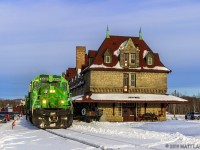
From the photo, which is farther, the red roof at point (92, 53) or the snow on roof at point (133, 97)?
the red roof at point (92, 53)

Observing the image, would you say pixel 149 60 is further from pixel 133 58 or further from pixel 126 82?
pixel 126 82

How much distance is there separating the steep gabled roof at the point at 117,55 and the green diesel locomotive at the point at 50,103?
17.3m

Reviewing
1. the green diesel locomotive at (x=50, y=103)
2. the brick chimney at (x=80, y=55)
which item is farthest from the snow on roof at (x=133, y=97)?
the green diesel locomotive at (x=50, y=103)

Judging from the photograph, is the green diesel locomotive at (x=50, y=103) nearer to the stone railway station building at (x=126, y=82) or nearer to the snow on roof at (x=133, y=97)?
the snow on roof at (x=133, y=97)

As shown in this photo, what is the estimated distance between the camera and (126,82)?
4741 cm

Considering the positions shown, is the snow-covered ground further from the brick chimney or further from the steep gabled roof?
the brick chimney

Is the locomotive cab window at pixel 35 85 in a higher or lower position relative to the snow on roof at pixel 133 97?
higher

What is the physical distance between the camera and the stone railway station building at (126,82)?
46000mm

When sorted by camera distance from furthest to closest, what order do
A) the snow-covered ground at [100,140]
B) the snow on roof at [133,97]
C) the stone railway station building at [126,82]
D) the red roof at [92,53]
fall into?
the red roof at [92,53], the stone railway station building at [126,82], the snow on roof at [133,97], the snow-covered ground at [100,140]

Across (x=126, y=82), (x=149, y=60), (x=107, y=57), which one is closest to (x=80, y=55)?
(x=107, y=57)

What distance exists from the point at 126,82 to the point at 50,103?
835 inches

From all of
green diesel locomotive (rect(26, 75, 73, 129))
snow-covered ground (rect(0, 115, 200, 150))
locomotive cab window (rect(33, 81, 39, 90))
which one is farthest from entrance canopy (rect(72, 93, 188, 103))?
snow-covered ground (rect(0, 115, 200, 150))

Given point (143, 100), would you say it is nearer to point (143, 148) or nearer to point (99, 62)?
point (99, 62)

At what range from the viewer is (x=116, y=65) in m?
47.2
